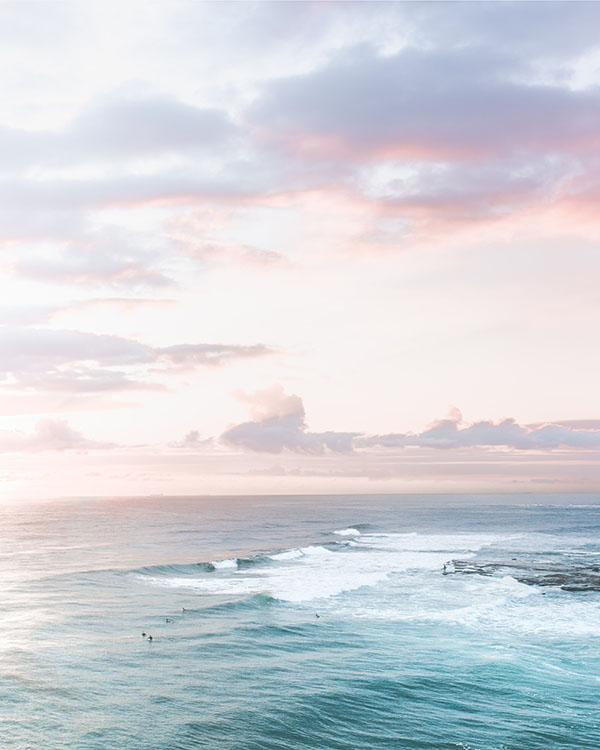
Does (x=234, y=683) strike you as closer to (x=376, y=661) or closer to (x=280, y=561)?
(x=376, y=661)

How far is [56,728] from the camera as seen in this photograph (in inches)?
1171

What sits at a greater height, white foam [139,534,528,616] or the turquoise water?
the turquoise water

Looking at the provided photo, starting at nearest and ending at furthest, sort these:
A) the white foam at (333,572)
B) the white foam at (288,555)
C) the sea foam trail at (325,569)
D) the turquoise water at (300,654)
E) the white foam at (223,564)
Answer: the turquoise water at (300,654) < the white foam at (333,572) < the sea foam trail at (325,569) < the white foam at (223,564) < the white foam at (288,555)

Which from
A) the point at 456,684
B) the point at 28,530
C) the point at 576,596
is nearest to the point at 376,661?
the point at 456,684

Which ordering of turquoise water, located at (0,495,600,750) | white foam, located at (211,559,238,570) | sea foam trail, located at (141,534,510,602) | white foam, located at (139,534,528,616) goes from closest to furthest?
turquoise water, located at (0,495,600,750)
white foam, located at (139,534,528,616)
sea foam trail, located at (141,534,510,602)
white foam, located at (211,559,238,570)

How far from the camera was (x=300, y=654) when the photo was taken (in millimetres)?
42312

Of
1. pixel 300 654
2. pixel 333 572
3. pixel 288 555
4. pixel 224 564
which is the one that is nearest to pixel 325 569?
pixel 333 572

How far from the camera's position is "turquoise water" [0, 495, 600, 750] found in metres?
29.8

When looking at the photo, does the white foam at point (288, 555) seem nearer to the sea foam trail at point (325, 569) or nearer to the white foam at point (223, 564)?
the sea foam trail at point (325, 569)

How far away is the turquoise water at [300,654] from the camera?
2981cm

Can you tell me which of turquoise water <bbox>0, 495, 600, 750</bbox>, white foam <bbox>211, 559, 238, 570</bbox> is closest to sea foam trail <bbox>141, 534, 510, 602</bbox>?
white foam <bbox>211, 559, 238, 570</bbox>

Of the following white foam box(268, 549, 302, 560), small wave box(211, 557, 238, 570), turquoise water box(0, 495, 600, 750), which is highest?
turquoise water box(0, 495, 600, 750)

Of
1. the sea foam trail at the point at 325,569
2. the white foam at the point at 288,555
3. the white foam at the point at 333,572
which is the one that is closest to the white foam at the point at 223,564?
the sea foam trail at the point at 325,569

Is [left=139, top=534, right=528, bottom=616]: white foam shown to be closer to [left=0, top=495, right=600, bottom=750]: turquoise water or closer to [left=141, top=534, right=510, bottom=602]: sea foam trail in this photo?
[left=141, top=534, right=510, bottom=602]: sea foam trail
